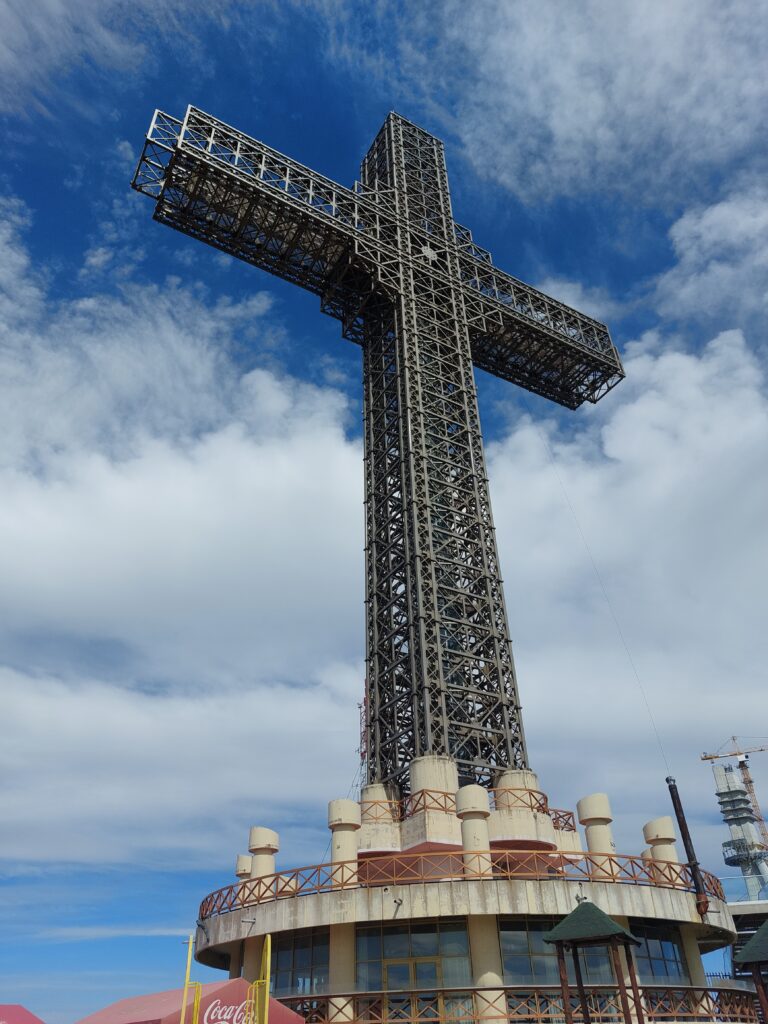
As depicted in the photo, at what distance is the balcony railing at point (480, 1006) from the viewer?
2559 centimetres

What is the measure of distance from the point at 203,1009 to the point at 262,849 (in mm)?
11337

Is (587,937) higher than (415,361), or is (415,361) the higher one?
(415,361)

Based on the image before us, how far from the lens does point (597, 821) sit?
30.7 metres

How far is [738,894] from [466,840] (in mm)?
58181

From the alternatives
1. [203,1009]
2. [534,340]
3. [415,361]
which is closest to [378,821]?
[203,1009]

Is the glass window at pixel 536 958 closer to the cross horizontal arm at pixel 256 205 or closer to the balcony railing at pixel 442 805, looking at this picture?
the balcony railing at pixel 442 805

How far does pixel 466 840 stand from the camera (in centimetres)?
2828

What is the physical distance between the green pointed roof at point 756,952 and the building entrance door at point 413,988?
31.4 ft

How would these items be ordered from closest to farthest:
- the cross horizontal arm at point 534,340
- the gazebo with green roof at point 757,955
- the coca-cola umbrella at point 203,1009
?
the coca-cola umbrella at point 203,1009
the gazebo with green roof at point 757,955
the cross horizontal arm at point 534,340

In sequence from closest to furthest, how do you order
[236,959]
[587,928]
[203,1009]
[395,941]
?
1. [203,1009]
2. [587,928]
3. [395,941]
4. [236,959]

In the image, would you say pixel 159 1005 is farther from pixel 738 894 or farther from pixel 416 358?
pixel 738 894

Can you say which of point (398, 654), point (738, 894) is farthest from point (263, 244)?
Answer: point (738, 894)

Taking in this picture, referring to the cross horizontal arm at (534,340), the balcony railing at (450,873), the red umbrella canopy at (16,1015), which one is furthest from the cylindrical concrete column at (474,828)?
the cross horizontal arm at (534,340)

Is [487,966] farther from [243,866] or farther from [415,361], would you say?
[415,361]
